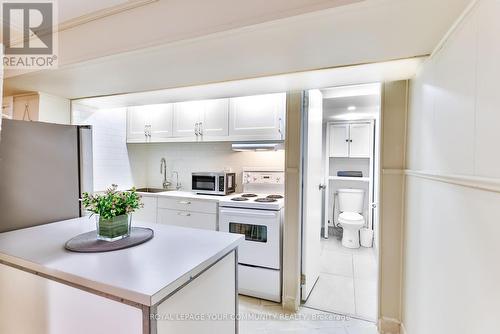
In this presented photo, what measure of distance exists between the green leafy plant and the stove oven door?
1265 millimetres

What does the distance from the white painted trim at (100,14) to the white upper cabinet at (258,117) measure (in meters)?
1.47

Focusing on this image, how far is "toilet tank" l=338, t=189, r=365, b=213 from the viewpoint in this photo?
163 inches

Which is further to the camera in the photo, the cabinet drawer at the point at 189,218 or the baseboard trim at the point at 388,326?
the cabinet drawer at the point at 189,218

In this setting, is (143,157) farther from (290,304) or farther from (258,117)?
(290,304)

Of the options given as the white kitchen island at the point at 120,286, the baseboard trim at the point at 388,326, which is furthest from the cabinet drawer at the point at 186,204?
the baseboard trim at the point at 388,326

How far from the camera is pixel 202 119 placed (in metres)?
2.93

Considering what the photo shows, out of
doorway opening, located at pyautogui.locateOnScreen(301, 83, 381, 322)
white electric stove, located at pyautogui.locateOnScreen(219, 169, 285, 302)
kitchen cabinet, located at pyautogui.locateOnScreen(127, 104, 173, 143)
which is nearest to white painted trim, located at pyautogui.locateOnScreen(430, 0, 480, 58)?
doorway opening, located at pyautogui.locateOnScreen(301, 83, 381, 322)

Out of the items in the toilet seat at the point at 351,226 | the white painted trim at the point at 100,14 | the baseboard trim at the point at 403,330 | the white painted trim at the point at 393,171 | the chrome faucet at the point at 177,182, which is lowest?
the baseboard trim at the point at 403,330

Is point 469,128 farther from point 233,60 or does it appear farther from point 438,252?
point 233,60

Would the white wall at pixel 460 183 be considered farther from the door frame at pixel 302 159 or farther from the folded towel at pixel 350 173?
the folded towel at pixel 350 173

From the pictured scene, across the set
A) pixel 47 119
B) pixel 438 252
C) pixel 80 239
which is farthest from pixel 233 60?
pixel 47 119

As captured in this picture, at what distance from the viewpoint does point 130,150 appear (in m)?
3.46

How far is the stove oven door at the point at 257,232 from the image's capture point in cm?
232

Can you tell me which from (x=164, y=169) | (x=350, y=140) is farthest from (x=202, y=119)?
(x=350, y=140)
